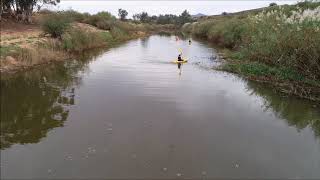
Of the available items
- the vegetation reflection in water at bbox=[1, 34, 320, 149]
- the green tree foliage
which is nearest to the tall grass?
the vegetation reflection in water at bbox=[1, 34, 320, 149]

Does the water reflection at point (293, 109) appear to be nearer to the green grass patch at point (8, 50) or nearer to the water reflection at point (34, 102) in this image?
the water reflection at point (34, 102)

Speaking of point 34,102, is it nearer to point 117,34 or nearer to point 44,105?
point 44,105

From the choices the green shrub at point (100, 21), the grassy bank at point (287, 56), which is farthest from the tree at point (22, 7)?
the grassy bank at point (287, 56)

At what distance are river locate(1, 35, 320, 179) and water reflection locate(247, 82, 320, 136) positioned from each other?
0.15 feet

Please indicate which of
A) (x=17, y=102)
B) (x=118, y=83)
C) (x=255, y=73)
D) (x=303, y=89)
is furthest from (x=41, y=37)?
(x=303, y=89)

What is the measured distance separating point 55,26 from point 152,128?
20.9 metres

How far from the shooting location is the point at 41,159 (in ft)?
34.7

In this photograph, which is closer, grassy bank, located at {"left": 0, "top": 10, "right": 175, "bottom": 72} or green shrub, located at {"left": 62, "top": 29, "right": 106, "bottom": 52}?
grassy bank, located at {"left": 0, "top": 10, "right": 175, "bottom": 72}

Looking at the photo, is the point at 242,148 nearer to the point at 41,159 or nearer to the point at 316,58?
the point at 41,159

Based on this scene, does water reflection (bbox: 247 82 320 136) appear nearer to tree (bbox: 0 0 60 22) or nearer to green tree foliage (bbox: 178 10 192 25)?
tree (bbox: 0 0 60 22)

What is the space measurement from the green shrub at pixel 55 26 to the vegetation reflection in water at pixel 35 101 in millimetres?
6224

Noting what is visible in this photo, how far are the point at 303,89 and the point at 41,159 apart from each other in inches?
552

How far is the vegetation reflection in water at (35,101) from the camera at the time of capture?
12.9m

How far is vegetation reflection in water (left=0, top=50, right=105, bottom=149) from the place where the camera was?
42.3 feet
